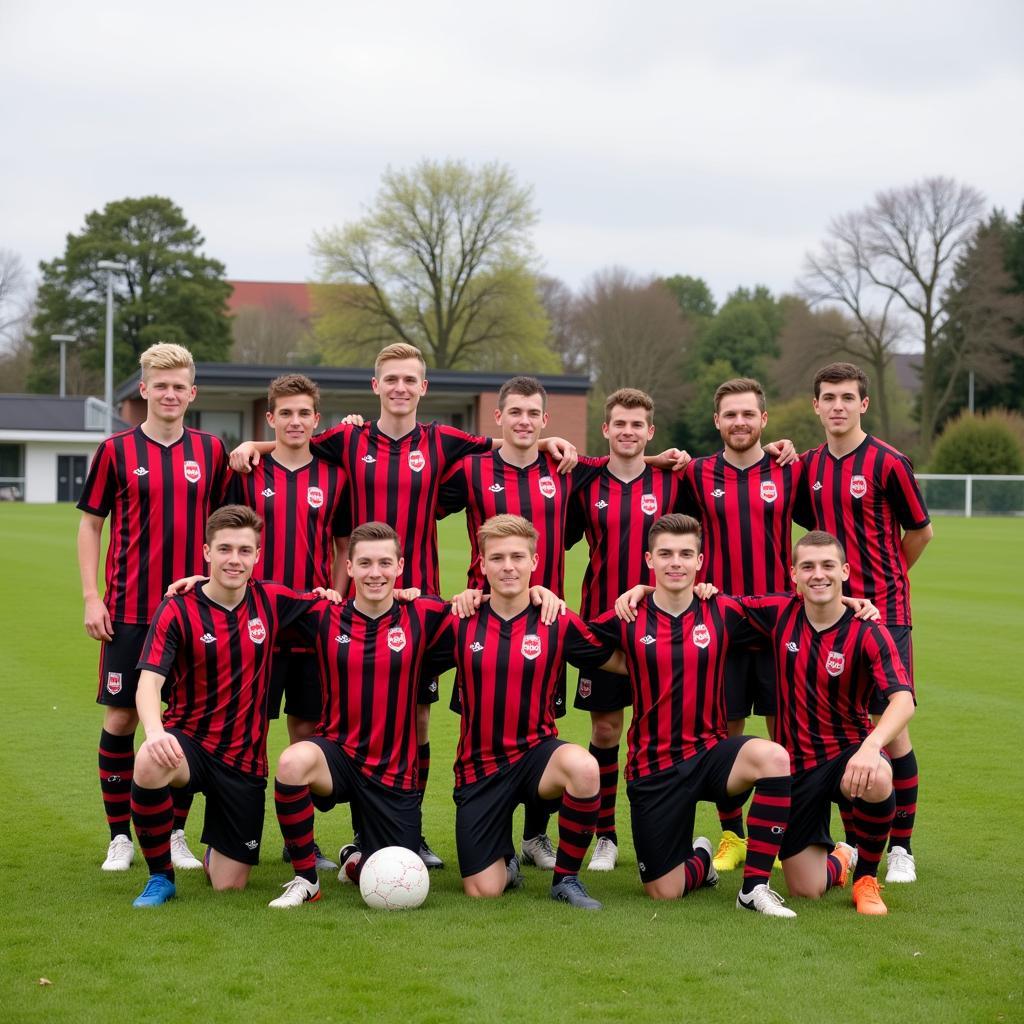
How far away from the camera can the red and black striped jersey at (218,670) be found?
443 centimetres

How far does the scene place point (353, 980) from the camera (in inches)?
136

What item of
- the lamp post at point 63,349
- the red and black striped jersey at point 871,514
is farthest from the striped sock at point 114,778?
the lamp post at point 63,349

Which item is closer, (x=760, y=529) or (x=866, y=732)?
(x=866, y=732)

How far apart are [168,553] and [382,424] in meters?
0.96

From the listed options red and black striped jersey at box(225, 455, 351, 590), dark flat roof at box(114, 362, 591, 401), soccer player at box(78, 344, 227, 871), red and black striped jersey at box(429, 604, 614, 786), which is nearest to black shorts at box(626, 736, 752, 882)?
red and black striped jersey at box(429, 604, 614, 786)

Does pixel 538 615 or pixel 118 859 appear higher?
pixel 538 615

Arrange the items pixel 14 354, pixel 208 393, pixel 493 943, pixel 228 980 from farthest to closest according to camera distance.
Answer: pixel 14 354 < pixel 208 393 < pixel 493 943 < pixel 228 980

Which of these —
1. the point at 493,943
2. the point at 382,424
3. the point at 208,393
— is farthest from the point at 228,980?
the point at 208,393

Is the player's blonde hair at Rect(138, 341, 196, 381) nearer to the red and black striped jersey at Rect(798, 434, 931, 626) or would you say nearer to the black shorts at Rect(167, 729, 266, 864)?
the black shorts at Rect(167, 729, 266, 864)

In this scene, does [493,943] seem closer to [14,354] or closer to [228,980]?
[228,980]

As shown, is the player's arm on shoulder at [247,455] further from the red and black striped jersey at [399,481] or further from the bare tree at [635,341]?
the bare tree at [635,341]

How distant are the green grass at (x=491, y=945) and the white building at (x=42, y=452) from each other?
40009 mm

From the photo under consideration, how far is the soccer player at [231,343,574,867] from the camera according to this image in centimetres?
492

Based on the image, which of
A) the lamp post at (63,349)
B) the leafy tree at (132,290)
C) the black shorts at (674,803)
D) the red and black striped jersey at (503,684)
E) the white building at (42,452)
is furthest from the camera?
the leafy tree at (132,290)
